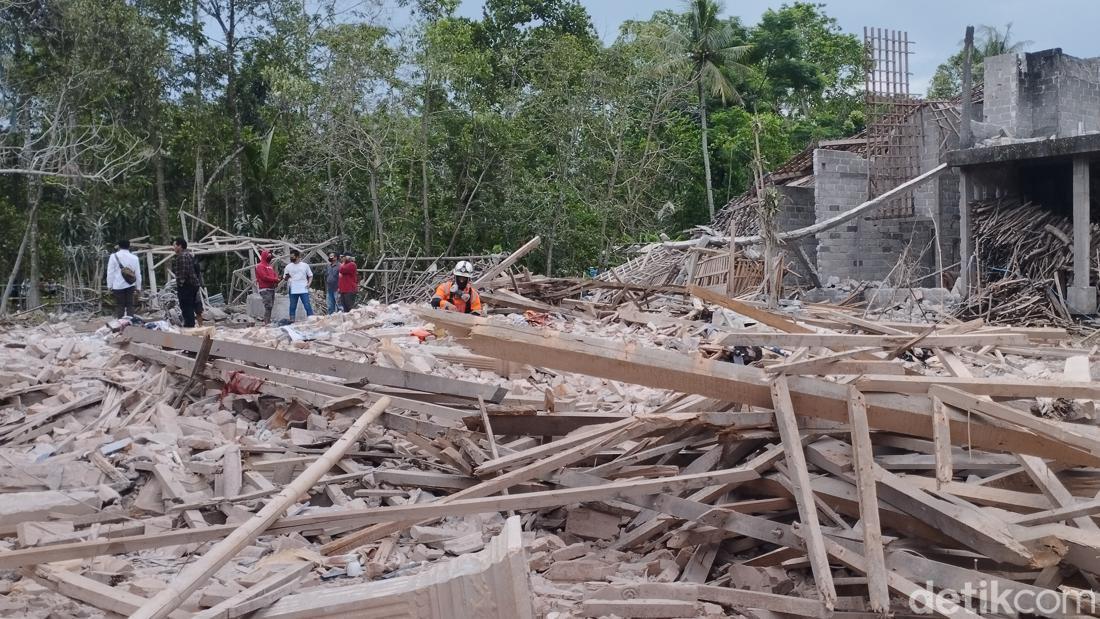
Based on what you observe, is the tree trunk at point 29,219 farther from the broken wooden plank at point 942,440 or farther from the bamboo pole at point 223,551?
the broken wooden plank at point 942,440

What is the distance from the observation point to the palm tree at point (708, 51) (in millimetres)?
28875

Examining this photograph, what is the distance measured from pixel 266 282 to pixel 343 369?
9.78 metres

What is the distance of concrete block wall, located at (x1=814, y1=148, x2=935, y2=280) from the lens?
18719mm

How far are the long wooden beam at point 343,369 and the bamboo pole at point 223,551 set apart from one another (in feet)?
3.69

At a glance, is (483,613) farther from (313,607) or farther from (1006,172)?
(1006,172)

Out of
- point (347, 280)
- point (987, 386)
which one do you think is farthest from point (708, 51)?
point (987, 386)

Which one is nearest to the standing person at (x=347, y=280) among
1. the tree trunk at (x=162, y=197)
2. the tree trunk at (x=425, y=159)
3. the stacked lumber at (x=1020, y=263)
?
the tree trunk at (x=425, y=159)

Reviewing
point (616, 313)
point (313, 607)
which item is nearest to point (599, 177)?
point (616, 313)

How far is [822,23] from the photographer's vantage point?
35812 mm

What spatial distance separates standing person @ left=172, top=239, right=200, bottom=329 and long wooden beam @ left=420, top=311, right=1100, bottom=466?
33.0ft

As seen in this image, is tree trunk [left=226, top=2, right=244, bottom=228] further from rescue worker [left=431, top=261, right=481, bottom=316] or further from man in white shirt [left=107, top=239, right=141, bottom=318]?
rescue worker [left=431, top=261, right=481, bottom=316]

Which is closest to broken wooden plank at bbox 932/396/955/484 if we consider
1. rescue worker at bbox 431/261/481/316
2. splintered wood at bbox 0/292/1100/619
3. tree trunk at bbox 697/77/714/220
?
splintered wood at bbox 0/292/1100/619

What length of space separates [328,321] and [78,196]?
1347 centimetres

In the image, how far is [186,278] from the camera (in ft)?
41.8
